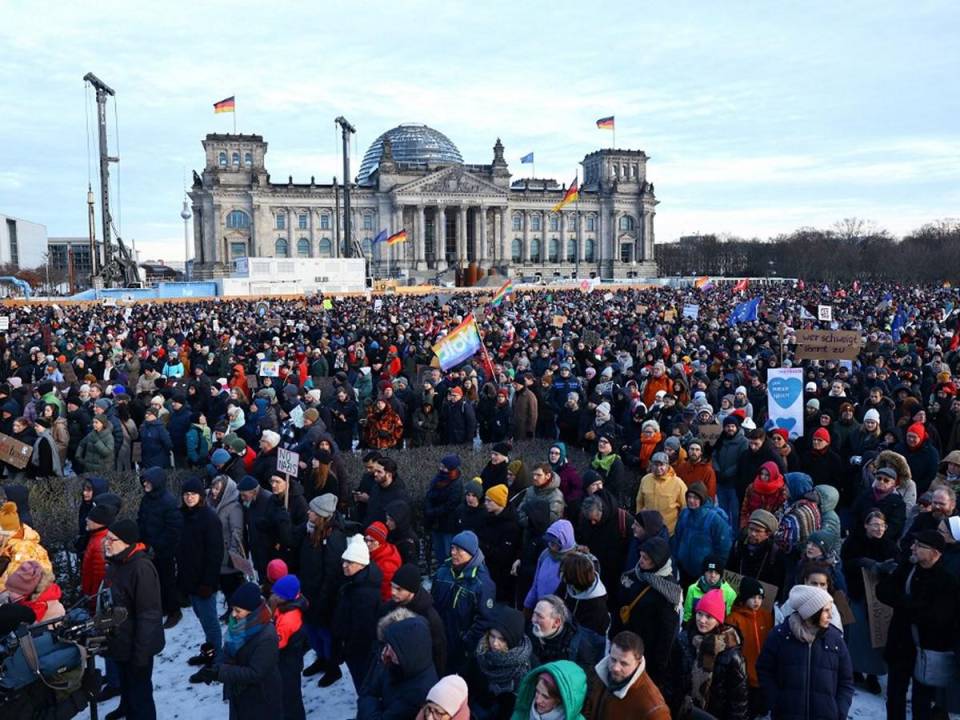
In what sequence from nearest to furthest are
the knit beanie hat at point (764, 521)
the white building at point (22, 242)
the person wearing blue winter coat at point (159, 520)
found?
the knit beanie hat at point (764, 521)
the person wearing blue winter coat at point (159, 520)
the white building at point (22, 242)

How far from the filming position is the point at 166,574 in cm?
643

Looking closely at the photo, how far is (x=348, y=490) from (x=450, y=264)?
8582cm

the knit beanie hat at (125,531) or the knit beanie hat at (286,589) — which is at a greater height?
the knit beanie hat at (125,531)

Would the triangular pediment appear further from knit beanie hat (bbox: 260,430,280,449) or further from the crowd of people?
knit beanie hat (bbox: 260,430,280,449)

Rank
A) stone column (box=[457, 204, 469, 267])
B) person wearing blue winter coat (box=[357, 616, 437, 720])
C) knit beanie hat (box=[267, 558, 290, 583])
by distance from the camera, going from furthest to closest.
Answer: stone column (box=[457, 204, 469, 267]) < knit beanie hat (box=[267, 558, 290, 583]) < person wearing blue winter coat (box=[357, 616, 437, 720])

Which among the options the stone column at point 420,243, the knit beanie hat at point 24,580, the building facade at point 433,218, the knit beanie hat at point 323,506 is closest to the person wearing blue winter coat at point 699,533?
the knit beanie hat at point 323,506

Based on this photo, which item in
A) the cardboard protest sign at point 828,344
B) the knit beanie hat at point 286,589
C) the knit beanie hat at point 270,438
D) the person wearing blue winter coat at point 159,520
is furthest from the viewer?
the cardboard protest sign at point 828,344

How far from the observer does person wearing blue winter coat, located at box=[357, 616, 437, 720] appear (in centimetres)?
367

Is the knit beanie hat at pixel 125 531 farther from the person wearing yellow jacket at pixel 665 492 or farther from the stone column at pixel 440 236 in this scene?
the stone column at pixel 440 236

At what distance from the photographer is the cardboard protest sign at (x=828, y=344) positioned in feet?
45.2

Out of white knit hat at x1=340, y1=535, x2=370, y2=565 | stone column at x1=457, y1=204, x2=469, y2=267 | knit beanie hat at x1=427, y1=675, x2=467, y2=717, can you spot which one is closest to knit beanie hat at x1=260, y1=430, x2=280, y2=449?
white knit hat at x1=340, y1=535, x2=370, y2=565

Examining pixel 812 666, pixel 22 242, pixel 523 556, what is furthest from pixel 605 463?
pixel 22 242

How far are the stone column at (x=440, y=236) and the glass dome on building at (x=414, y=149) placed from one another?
14.2 m

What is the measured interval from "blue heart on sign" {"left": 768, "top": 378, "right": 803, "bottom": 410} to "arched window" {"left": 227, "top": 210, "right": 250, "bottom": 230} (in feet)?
282
